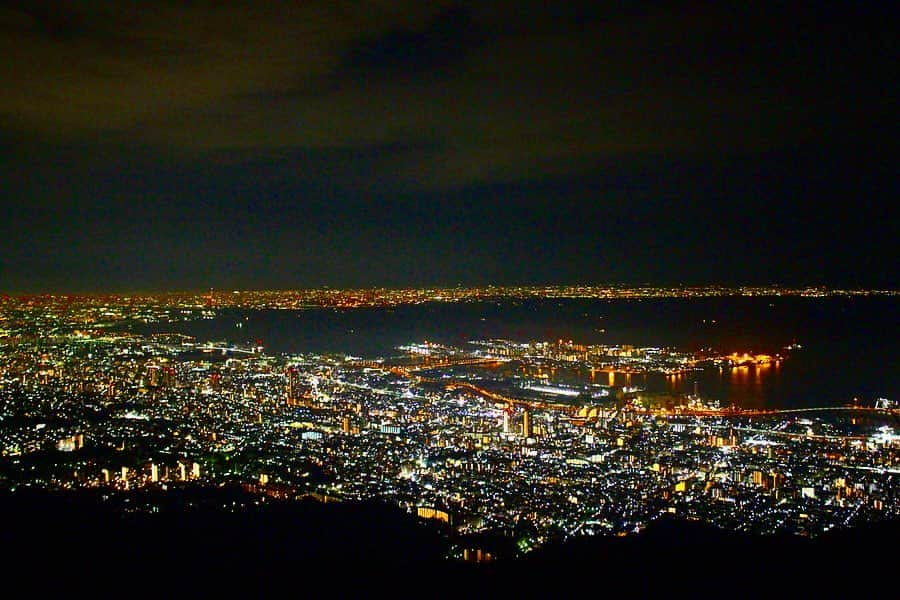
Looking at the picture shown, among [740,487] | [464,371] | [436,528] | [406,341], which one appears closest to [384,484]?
[436,528]

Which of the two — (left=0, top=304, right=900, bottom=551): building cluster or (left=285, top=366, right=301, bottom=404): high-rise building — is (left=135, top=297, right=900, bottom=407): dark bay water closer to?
(left=0, top=304, right=900, bottom=551): building cluster

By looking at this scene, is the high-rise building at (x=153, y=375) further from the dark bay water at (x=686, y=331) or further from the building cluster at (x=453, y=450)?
the dark bay water at (x=686, y=331)

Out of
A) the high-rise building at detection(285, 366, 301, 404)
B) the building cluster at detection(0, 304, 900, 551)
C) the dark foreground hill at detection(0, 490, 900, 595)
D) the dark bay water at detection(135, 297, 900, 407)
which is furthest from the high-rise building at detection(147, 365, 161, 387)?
the dark foreground hill at detection(0, 490, 900, 595)

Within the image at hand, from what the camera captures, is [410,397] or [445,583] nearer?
[445,583]

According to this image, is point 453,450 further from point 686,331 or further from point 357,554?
point 686,331

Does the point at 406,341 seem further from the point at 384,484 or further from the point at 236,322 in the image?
the point at 384,484
